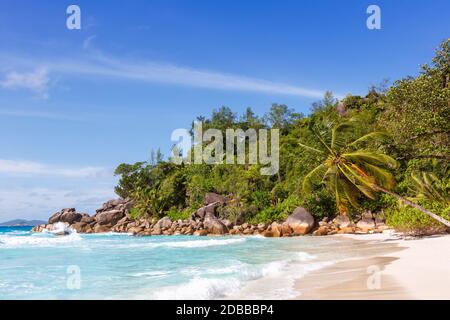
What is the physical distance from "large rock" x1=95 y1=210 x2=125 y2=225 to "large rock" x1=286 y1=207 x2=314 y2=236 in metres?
26.3

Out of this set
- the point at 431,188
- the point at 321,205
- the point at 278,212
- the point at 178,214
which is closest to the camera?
the point at 431,188

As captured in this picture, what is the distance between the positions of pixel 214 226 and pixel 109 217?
1976cm

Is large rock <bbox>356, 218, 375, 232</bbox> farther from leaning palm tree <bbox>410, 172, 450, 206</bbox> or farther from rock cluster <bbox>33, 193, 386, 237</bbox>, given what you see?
leaning palm tree <bbox>410, 172, 450, 206</bbox>

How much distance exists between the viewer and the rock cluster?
29.5 m

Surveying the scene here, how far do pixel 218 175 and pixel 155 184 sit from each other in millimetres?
9207

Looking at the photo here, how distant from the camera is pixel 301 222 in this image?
3036cm

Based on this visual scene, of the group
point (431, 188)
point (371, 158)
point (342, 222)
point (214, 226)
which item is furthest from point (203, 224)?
point (371, 158)

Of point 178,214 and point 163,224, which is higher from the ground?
point 178,214

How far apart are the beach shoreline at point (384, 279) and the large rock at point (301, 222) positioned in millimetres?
16556

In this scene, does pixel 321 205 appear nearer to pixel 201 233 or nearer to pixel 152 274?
pixel 201 233

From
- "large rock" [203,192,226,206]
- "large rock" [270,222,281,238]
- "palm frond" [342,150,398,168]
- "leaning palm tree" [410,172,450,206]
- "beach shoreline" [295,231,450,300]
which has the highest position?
"palm frond" [342,150,398,168]

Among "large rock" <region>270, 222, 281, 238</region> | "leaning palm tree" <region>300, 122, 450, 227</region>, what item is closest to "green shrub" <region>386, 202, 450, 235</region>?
"leaning palm tree" <region>300, 122, 450, 227</region>

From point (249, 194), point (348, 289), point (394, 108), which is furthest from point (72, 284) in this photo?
point (249, 194)

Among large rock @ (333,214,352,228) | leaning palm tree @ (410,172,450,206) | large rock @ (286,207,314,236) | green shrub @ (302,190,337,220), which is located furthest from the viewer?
green shrub @ (302,190,337,220)
